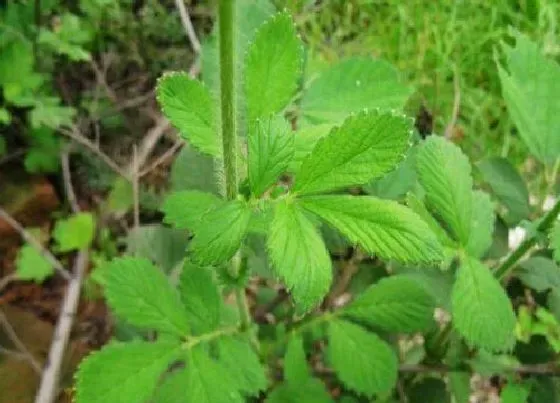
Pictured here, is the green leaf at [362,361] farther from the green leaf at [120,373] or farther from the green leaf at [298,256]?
the green leaf at [298,256]

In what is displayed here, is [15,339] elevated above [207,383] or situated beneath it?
situated beneath

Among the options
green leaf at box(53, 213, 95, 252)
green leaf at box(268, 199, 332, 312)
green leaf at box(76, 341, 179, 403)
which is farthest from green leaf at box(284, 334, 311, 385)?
green leaf at box(53, 213, 95, 252)

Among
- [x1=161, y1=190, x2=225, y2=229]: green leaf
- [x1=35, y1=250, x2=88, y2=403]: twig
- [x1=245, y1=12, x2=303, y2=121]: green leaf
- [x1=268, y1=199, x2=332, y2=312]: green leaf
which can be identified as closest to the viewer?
[x1=268, y1=199, x2=332, y2=312]: green leaf

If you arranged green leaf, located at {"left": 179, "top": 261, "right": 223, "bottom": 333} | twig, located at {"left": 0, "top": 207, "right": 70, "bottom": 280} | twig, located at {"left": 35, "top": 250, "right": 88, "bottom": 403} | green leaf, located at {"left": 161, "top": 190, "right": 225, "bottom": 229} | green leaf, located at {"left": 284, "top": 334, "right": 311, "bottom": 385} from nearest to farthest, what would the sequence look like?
1. green leaf, located at {"left": 161, "top": 190, "right": 225, "bottom": 229}
2. green leaf, located at {"left": 179, "top": 261, "right": 223, "bottom": 333}
3. green leaf, located at {"left": 284, "top": 334, "right": 311, "bottom": 385}
4. twig, located at {"left": 35, "top": 250, "right": 88, "bottom": 403}
5. twig, located at {"left": 0, "top": 207, "right": 70, "bottom": 280}

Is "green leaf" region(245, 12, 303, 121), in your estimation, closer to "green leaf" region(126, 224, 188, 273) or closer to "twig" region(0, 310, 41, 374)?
"green leaf" region(126, 224, 188, 273)

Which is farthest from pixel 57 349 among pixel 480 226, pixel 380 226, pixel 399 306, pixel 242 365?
pixel 380 226

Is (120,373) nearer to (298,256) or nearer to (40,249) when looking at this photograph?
(298,256)
